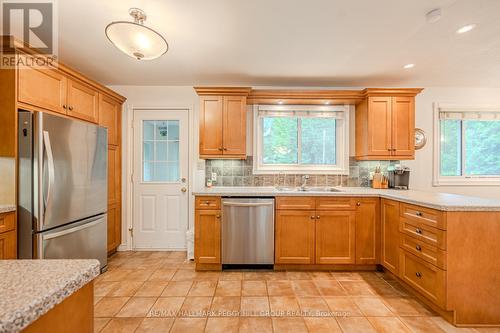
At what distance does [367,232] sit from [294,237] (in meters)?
0.86

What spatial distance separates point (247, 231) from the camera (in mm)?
2770

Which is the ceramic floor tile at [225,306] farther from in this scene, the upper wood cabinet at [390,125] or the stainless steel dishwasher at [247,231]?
the upper wood cabinet at [390,125]

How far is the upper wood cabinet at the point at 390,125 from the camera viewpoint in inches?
122

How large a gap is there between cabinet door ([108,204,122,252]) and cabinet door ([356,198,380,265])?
315 centimetres

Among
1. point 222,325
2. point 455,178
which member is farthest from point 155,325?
point 455,178

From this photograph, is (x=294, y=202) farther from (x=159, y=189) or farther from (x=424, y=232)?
(x=159, y=189)

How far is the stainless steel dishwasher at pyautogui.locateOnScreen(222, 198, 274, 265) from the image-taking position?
276cm

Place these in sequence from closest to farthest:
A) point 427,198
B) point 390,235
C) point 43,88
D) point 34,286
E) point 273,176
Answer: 1. point 34,286
2. point 43,88
3. point 427,198
4. point 390,235
5. point 273,176

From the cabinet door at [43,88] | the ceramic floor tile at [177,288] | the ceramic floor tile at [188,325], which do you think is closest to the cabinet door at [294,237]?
the ceramic floor tile at [177,288]

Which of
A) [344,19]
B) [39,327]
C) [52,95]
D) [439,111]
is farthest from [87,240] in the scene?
[439,111]

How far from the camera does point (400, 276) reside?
7.76 ft

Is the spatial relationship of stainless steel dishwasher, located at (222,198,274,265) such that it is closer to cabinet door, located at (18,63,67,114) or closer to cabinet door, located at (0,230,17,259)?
cabinet door, located at (0,230,17,259)

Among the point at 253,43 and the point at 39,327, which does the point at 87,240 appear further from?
the point at 253,43

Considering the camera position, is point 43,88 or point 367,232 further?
point 367,232
